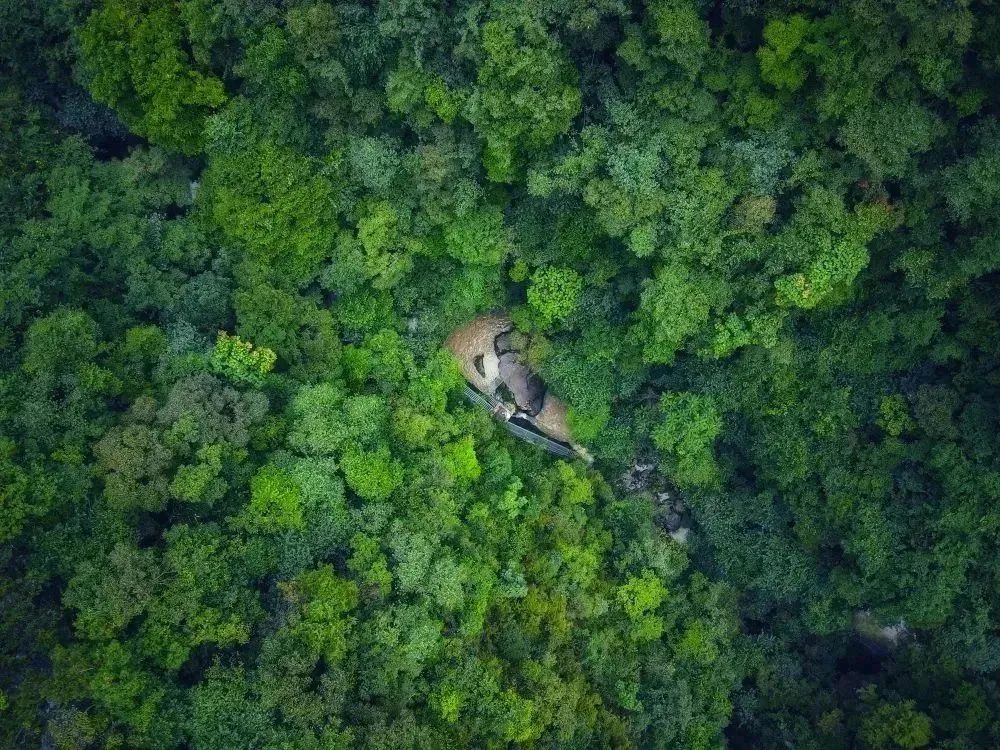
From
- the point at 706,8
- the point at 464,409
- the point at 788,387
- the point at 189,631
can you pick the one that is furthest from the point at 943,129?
the point at 189,631

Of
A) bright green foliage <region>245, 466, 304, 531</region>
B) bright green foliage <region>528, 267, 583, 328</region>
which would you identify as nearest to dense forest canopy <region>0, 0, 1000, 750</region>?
bright green foliage <region>245, 466, 304, 531</region>

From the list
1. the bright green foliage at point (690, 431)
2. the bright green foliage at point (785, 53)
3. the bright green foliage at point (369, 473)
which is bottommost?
the bright green foliage at point (369, 473)

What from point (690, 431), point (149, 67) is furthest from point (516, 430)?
point (149, 67)

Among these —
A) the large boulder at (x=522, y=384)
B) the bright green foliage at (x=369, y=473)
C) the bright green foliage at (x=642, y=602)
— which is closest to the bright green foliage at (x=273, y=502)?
the bright green foliage at (x=369, y=473)

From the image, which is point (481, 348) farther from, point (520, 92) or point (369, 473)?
point (520, 92)

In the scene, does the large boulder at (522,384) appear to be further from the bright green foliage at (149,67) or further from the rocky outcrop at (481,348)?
the bright green foliage at (149,67)

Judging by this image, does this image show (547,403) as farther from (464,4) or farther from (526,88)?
(464,4)
